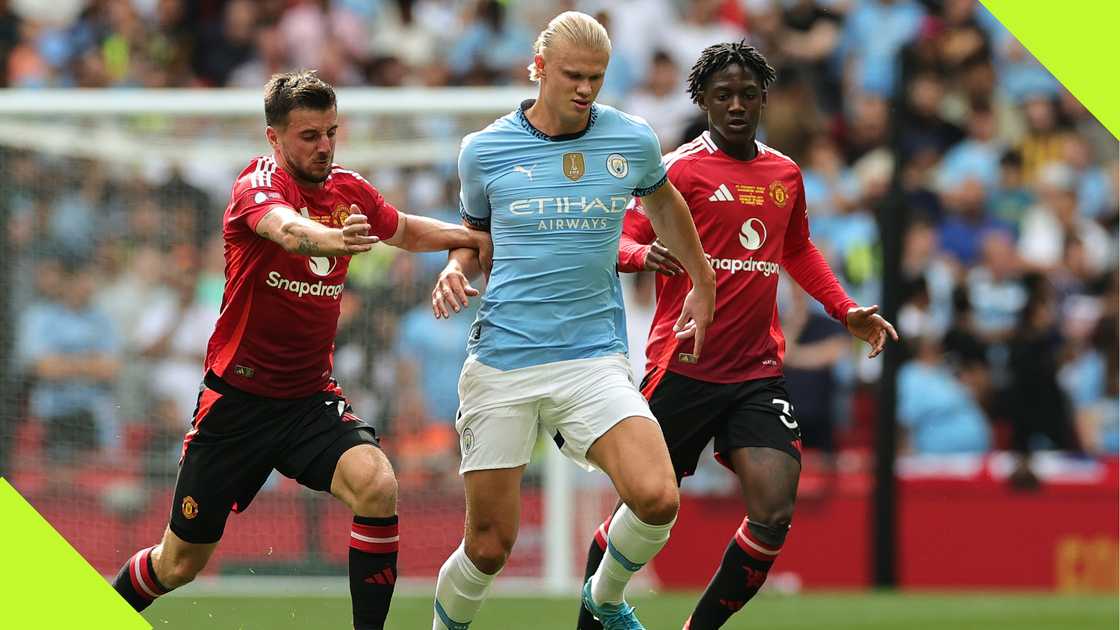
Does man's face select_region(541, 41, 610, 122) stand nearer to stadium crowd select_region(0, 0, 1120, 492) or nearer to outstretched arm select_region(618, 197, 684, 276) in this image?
outstretched arm select_region(618, 197, 684, 276)

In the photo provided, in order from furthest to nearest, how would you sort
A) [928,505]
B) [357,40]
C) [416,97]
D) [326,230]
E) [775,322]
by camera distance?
[357,40], [928,505], [416,97], [775,322], [326,230]

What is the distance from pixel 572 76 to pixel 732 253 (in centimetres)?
141

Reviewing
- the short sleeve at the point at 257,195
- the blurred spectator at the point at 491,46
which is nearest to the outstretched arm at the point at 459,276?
the short sleeve at the point at 257,195

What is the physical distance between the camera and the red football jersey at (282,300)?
25.2ft

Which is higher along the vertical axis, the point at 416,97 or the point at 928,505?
the point at 416,97

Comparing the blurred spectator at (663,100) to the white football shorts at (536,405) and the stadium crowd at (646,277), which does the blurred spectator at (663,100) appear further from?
the white football shorts at (536,405)

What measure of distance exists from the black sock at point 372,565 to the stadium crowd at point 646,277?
5195 millimetres

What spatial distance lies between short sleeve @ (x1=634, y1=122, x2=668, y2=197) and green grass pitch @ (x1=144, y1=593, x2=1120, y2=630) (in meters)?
3.57

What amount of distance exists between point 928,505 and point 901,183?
247cm

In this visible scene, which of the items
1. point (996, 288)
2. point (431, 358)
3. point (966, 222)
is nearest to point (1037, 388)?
point (996, 288)

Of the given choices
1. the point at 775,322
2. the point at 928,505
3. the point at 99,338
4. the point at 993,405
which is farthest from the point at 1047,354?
the point at 99,338

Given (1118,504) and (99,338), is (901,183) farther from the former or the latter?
(99,338)

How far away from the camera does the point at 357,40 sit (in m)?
17.8

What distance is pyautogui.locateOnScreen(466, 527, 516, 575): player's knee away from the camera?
297 inches
